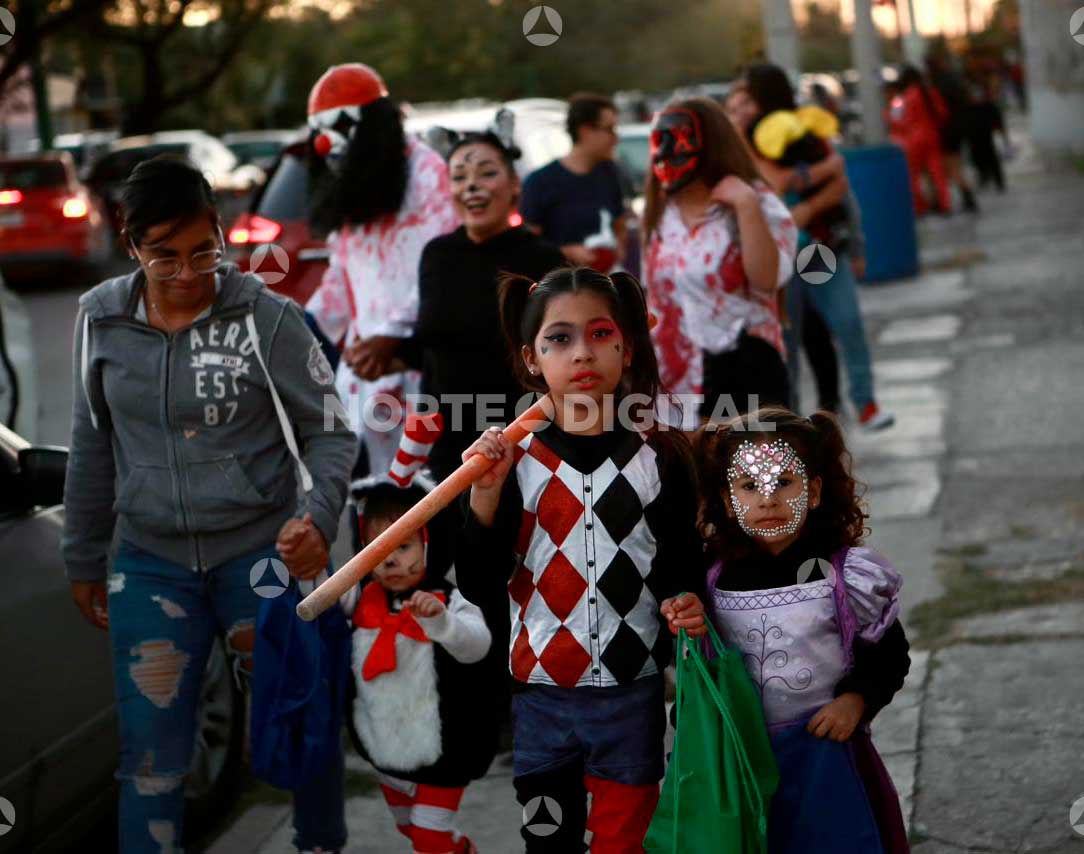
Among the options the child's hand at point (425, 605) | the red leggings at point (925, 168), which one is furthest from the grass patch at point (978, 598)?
the red leggings at point (925, 168)

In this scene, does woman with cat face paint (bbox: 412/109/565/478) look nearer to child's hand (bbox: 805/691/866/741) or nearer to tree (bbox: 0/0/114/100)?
child's hand (bbox: 805/691/866/741)

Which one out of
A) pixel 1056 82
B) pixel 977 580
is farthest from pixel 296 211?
pixel 1056 82

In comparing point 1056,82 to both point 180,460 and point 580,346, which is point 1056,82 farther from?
point 580,346

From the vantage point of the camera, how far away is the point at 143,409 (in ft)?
12.2

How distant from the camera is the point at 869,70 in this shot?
16.4m

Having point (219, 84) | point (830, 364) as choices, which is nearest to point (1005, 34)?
point (219, 84)

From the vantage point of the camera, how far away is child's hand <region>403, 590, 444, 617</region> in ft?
12.2

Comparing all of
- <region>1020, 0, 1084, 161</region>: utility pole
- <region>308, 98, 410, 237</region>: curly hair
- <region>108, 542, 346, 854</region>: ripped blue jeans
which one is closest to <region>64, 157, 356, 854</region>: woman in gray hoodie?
<region>108, 542, 346, 854</region>: ripped blue jeans

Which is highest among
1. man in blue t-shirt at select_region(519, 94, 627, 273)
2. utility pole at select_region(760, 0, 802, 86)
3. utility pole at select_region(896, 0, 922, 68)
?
utility pole at select_region(896, 0, 922, 68)

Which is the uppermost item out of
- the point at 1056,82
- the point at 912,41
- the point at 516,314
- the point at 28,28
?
the point at 28,28

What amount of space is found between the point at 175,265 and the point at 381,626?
0.97 metres

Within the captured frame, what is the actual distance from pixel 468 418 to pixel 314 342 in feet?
2.95

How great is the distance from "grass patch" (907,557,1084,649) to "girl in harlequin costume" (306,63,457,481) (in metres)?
1.91

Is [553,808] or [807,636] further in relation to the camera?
[553,808]
